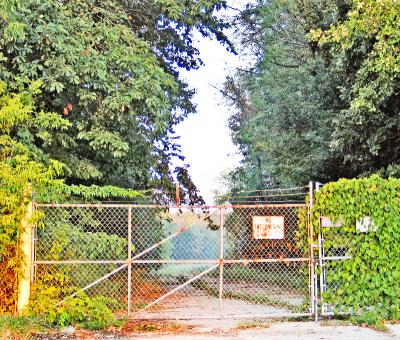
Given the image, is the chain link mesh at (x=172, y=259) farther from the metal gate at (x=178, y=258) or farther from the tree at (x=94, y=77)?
the tree at (x=94, y=77)

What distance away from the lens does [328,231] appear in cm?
961

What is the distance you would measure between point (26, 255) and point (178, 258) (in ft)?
15.9

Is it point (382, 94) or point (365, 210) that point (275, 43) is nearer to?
point (382, 94)

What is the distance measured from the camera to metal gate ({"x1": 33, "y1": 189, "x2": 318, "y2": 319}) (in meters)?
9.37

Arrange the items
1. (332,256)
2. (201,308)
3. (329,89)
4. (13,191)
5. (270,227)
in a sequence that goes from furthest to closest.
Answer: (329,89) < (201,308) < (332,256) < (270,227) < (13,191)

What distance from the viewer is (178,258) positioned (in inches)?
516

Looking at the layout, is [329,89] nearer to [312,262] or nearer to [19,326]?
[312,262]

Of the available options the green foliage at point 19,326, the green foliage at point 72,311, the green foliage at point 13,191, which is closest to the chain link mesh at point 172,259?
the green foliage at point 72,311

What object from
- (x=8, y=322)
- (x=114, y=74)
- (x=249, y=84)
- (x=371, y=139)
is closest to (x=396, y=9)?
(x=371, y=139)

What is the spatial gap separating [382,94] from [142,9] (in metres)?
7.89

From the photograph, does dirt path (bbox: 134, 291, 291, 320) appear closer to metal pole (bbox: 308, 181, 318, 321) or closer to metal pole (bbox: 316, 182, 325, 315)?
metal pole (bbox: 308, 181, 318, 321)

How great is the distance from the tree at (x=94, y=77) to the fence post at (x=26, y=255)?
278 centimetres

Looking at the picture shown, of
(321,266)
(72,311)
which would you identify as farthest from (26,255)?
(321,266)

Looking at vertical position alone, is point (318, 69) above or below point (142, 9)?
below
